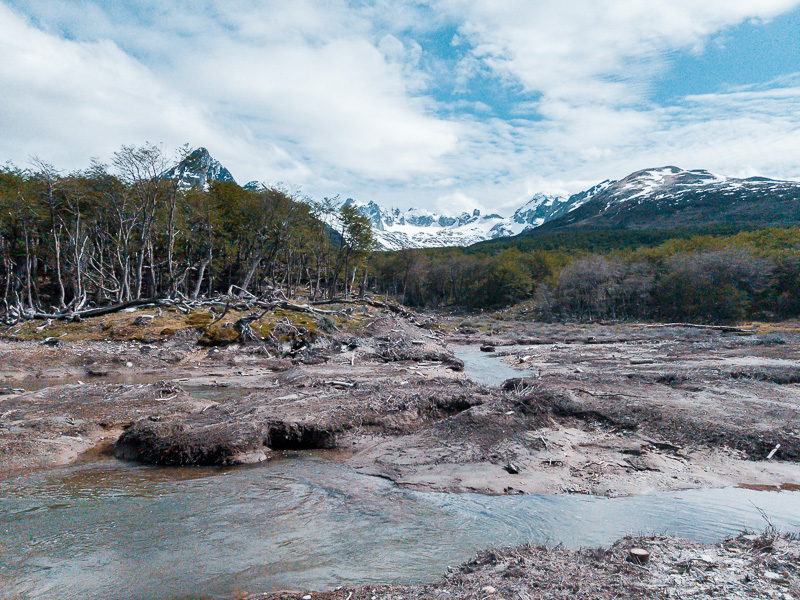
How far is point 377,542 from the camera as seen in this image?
18.8 feet

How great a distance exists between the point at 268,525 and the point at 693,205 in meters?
167

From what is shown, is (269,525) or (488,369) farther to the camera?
(488,369)

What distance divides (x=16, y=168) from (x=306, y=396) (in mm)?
38145

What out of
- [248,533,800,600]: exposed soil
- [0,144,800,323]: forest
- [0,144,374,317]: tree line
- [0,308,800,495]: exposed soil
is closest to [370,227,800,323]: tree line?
[0,144,800,323]: forest

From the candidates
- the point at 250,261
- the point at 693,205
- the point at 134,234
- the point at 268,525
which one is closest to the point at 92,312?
the point at 134,234

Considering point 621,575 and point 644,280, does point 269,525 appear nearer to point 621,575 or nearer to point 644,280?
point 621,575

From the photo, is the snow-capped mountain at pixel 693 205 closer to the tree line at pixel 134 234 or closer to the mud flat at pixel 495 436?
the tree line at pixel 134 234

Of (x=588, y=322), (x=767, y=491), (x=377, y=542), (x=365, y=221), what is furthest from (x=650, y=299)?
(x=377, y=542)

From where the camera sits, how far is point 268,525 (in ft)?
20.1

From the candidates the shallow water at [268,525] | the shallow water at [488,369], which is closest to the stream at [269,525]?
the shallow water at [268,525]

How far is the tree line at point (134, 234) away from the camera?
95.2ft

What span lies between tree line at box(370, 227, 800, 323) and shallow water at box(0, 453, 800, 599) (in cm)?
5322

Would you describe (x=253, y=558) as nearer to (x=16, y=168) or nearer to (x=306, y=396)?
(x=306, y=396)

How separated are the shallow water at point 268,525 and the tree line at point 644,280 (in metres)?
53.2
